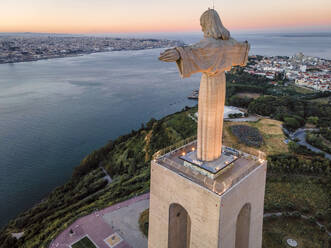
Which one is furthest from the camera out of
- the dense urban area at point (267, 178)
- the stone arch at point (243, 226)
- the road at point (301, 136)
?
the road at point (301, 136)

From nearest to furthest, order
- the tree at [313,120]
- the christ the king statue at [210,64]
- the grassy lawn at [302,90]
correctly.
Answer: the christ the king statue at [210,64], the tree at [313,120], the grassy lawn at [302,90]

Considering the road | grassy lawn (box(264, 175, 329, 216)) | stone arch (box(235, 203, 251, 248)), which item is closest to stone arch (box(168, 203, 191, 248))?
stone arch (box(235, 203, 251, 248))

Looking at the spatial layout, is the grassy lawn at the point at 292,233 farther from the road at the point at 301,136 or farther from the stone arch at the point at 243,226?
the road at the point at 301,136

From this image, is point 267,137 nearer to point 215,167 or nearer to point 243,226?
point 243,226

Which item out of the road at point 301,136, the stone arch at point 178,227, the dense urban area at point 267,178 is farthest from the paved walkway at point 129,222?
the road at point 301,136

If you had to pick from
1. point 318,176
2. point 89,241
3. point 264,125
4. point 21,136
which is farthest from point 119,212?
point 21,136

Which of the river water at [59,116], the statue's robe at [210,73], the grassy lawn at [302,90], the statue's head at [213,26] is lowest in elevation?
the river water at [59,116]
